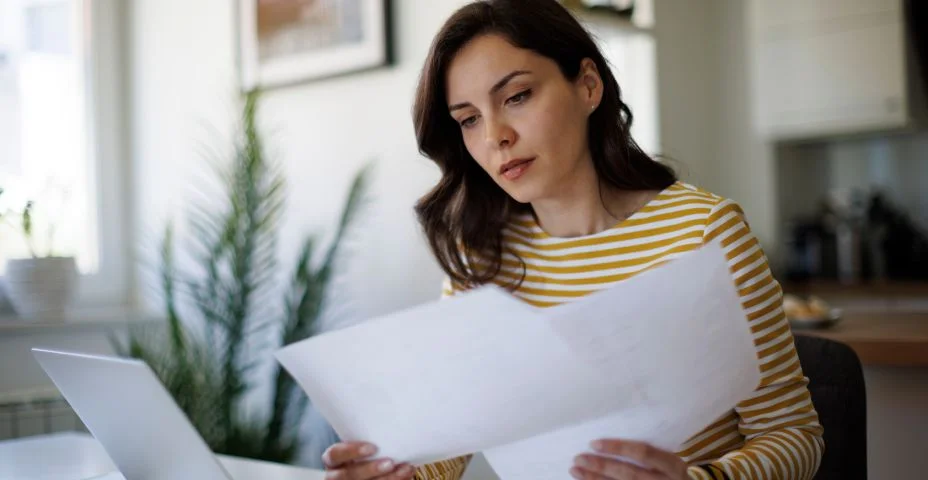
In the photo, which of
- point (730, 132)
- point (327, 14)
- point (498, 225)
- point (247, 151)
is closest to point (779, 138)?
point (730, 132)

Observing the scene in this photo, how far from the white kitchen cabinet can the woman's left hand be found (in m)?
3.35

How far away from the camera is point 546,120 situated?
1.20 metres

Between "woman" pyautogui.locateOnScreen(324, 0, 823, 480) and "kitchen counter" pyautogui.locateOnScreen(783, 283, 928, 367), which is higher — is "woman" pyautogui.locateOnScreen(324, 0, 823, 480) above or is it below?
above

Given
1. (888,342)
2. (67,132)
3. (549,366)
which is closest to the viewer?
(549,366)

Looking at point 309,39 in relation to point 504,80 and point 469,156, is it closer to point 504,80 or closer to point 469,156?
point 469,156

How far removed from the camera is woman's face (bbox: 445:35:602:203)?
1184 millimetres

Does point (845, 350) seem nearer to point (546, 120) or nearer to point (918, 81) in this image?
point (546, 120)

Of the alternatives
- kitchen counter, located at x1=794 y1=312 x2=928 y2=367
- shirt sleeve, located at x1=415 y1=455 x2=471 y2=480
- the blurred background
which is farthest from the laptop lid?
the blurred background

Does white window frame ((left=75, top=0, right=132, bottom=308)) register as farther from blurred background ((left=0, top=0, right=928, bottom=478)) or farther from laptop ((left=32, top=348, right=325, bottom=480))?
laptop ((left=32, top=348, right=325, bottom=480))

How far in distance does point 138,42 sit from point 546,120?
8.65ft

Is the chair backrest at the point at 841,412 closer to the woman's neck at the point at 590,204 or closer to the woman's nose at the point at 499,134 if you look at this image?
the woman's neck at the point at 590,204

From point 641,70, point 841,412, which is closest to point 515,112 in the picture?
point 841,412

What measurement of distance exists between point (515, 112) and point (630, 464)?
1.76 feet

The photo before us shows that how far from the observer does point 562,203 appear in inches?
52.0
